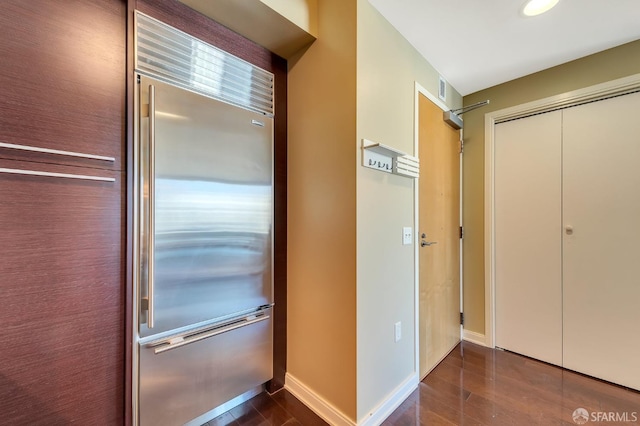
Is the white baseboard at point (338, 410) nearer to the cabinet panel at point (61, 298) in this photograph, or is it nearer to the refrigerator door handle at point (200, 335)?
the refrigerator door handle at point (200, 335)

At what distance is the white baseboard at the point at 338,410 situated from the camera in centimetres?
151

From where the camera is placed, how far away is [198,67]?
4.76 ft

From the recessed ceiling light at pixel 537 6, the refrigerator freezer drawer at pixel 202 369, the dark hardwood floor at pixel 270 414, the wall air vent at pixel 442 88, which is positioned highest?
the recessed ceiling light at pixel 537 6

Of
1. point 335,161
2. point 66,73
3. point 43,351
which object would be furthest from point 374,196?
Answer: point 43,351

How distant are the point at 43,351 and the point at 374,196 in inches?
67.5

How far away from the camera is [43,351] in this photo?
3.51 feet

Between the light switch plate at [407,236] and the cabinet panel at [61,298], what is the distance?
167 cm

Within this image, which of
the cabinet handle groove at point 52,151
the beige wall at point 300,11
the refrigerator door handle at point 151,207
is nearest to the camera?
the cabinet handle groove at point 52,151

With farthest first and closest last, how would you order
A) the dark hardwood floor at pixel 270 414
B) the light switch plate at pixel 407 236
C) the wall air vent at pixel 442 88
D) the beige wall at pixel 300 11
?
the wall air vent at pixel 442 88 < the light switch plate at pixel 407 236 < the dark hardwood floor at pixel 270 414 < the beige wall at pixel 300 11

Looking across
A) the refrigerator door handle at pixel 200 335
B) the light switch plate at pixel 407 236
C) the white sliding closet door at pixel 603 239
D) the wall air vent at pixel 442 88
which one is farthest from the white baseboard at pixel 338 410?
the wall air vent at pixel 442 88

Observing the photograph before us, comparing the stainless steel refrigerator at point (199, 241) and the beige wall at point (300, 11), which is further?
the beige wall at point (300, 11)

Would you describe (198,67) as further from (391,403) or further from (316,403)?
(391,403)

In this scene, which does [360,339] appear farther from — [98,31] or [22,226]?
[98,31]

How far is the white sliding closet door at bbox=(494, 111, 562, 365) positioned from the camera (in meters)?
2.17
